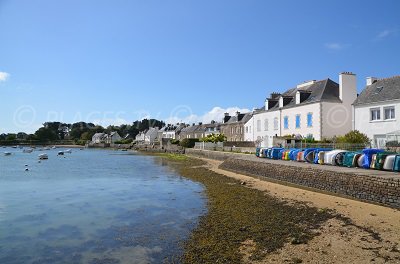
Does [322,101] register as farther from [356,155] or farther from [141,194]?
[141,194]

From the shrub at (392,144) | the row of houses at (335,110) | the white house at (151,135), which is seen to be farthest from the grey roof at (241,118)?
the white house at (151,135)

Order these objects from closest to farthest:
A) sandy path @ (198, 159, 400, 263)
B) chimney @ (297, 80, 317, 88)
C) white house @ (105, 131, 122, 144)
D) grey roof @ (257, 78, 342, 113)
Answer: sandy path @ (198, 159, 400, 263) → grey roof @ (257, 78, 342, 113) → chimney @ (297, 80, 317, 88) → white house @ (105, 131, 122, 144)

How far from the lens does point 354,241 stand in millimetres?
8555

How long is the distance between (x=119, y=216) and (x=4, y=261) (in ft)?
15.6

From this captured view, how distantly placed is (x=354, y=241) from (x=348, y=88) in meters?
26.8

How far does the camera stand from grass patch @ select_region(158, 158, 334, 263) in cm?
809

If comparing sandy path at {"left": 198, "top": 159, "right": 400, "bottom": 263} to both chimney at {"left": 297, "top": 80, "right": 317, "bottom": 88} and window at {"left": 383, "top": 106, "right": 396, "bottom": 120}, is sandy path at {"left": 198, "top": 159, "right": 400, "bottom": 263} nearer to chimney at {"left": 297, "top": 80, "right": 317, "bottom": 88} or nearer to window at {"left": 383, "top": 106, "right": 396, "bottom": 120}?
window at {"left": 383, "top": 106, "right": 396, "bottom": 120}

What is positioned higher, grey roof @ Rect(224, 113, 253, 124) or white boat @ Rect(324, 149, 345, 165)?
grey roof @ Rect(224, 113, 253, 124)

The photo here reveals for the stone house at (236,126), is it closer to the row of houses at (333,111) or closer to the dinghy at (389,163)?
the row of houses at (333,111)

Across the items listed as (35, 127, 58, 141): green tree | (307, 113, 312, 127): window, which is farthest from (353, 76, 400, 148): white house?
(35, 127, 58, 141): green tree

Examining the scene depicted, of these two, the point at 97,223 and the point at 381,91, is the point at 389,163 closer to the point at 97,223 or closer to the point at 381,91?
the point at 97,223

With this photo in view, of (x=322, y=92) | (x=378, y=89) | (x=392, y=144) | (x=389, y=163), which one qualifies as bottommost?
(x=389, y=163)

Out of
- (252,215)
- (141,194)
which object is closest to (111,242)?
(252,215)

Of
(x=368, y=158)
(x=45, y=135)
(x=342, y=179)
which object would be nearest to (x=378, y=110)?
(x=368, y=158)
